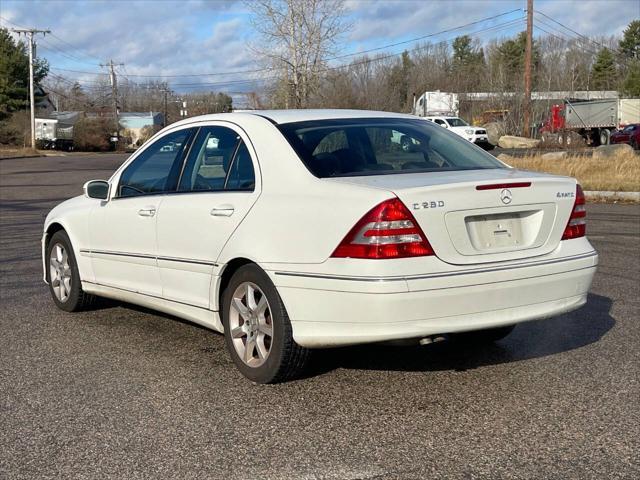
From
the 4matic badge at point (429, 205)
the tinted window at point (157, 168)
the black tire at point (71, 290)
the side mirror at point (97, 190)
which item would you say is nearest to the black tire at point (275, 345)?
the 4matic badge at point (429, 205)

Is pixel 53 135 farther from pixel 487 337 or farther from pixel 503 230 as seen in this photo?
pixel 503 230

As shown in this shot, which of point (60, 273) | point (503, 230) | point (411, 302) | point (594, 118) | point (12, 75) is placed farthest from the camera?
point (12, 75)

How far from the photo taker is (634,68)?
75125 mm

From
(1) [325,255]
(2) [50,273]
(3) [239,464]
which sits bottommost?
(3) [239,464]

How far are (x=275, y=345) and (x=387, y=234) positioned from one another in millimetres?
968

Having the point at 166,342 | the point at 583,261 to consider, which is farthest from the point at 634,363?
the point at 166,342

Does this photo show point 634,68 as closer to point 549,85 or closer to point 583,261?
point 549,85

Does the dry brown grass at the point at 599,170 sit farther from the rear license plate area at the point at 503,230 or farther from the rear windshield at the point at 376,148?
the rear license plate area at the point at 503,230

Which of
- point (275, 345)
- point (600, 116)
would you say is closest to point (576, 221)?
point (275, 345)

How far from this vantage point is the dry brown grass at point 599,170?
1698 centimetres

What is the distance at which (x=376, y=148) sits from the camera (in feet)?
16.4

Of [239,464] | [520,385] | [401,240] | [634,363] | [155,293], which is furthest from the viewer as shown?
[155,293]

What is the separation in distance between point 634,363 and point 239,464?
282 cm

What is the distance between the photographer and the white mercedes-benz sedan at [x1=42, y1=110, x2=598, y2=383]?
13.5ft
